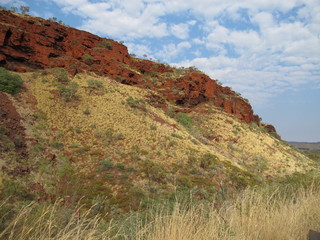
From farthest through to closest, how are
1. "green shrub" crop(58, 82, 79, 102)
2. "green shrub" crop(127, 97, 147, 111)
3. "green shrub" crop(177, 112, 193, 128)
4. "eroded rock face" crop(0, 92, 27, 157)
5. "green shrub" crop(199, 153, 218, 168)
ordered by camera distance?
1. "green shrub" crop(177, 112, 193, 128)
2. "green shrub" crop(127, 97, 147, 111)
3. "green shrub" crop(58, 82, 79, 102)
4. "green shrub" crop(199, 153, 218, 168)
5. "eroded rock face" crop(0, 92, 27, 157)

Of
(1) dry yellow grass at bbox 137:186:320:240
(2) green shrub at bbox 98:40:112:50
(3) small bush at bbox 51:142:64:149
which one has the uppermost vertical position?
(2) green shrub at bbox 98:40:112:50

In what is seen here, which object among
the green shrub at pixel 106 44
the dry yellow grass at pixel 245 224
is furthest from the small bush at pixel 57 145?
the green shrub at pixel 106 44

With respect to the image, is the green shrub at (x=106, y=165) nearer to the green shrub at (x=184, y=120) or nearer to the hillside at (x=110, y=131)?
the hillside at (x=110, y=131)

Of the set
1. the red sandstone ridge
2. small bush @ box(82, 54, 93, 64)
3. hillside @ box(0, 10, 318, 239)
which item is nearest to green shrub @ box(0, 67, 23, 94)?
hillside @ box(0, 10, 318, 239)

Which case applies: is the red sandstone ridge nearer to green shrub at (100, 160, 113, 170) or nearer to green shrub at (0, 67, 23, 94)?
green shrub at (0, 67, 23, 94)

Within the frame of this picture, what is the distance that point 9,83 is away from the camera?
66.1 feet

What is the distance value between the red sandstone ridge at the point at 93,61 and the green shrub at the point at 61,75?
1403 millimetres

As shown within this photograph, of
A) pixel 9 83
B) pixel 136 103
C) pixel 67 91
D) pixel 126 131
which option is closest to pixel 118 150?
pixel 126 131

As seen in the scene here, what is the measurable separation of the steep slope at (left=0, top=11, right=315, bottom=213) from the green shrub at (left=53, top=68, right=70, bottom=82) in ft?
0.38

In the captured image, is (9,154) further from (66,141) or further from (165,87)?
(165,87)

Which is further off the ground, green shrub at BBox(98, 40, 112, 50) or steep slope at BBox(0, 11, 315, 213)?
green shrub at BBox(98, 40, 112, 50)

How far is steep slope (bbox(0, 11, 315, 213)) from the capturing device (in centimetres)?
1180

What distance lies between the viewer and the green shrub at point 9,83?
64.2 feet

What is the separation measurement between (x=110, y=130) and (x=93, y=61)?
17705 mm
